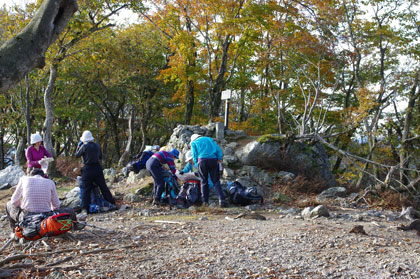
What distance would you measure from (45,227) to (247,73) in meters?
18.2

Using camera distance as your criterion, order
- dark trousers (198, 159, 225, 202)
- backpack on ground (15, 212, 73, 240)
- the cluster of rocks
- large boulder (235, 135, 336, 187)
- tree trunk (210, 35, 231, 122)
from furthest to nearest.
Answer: tree trunk (210, 35, 231, 122)
large boulder (235, 135, 336, 187)
the cluster of rocks
dark trousers (198, 159, 225, 202)
backpack on ground (15, 212, 73, 240)

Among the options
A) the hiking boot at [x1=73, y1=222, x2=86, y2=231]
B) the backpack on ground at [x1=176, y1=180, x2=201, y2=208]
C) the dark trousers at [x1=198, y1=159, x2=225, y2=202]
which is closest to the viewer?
the hiking boot at [x1=73, y1=222, x2=86, y2=231]

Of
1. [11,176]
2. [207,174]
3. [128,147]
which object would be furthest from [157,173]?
[128,147]

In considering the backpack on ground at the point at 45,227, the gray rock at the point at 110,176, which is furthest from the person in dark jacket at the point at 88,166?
the gray rock at the point at 110,176

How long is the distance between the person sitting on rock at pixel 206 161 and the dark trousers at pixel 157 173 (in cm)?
95

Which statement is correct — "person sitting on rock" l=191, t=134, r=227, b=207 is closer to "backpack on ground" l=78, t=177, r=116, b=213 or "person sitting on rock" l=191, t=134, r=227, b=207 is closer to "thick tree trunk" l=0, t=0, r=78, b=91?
"backpack on ground" l=78, t=177, r=116, b=213

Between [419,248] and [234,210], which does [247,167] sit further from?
[419,248]

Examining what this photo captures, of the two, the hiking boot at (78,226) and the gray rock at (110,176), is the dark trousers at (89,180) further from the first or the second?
the gray rock at (110,176)

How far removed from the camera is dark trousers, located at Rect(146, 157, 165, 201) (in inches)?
368

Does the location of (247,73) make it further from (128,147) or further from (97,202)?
(97,202)

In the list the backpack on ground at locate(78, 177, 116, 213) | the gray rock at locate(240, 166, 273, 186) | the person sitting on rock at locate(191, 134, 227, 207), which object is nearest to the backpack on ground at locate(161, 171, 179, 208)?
the person sitting on rock at locate(191, 134, 227, 207)

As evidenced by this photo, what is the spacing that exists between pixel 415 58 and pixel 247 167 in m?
9.44

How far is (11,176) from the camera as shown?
46.2 feet

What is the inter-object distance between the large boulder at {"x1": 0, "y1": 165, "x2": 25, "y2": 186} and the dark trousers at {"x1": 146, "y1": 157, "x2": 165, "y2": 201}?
23.4ft
